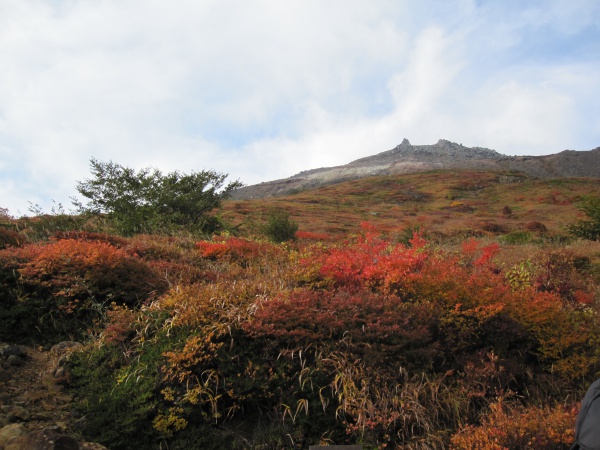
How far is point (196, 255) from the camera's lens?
8078mm

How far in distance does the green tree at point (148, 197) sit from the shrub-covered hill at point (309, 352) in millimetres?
6630

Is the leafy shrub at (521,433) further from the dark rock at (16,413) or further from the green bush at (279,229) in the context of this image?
the green bush at (279,229)

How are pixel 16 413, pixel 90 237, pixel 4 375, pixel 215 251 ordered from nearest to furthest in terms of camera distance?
1. pixel 16 413
2. pixel 4 375
3. pixel 90 237
4. pixel 215 251

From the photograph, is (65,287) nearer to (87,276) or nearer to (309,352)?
(87,276)

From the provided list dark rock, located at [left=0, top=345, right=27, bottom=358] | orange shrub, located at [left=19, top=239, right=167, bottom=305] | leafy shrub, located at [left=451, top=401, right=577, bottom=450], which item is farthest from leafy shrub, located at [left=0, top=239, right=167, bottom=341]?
leafy shrub, located at [left=451, top=401, right=577, bottom=450]

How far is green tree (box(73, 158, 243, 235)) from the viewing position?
1266 cm

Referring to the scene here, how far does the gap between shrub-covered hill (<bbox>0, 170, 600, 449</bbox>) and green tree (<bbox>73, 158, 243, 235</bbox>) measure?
6630mm

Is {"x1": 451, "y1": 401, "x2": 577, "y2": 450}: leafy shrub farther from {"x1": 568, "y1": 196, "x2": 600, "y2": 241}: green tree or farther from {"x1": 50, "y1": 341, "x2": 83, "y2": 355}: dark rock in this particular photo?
{"x1": 568, "y1": 196, "x2": 600, "y2": 241}: green tree

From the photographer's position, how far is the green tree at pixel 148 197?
12664 millimetres

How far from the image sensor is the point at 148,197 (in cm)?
1356

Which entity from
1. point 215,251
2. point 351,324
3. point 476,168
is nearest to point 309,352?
point 351,324

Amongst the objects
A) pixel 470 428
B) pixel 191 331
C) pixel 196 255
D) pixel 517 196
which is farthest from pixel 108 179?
pixel 517 196

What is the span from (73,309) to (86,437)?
233 centimetres

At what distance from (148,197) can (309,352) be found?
10.9 m
